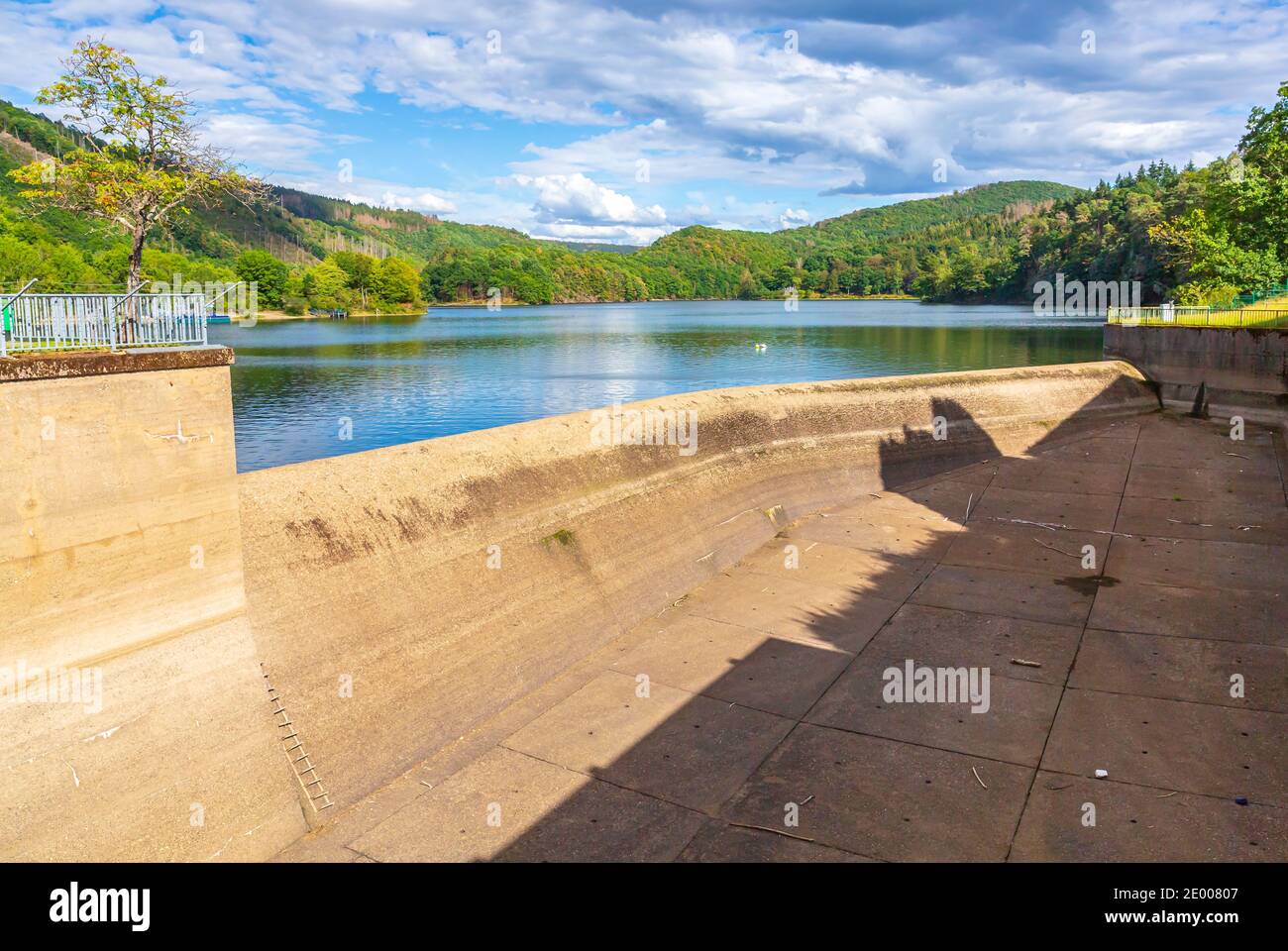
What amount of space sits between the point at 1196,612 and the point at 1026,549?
11.8ft

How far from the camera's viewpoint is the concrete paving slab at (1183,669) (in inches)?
431

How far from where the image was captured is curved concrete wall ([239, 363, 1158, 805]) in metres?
10.3

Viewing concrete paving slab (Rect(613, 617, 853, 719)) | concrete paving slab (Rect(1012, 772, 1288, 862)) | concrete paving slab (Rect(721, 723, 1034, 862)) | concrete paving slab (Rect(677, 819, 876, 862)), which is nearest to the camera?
concrete paving slab (Rect(1012, 772, 1288, 862))

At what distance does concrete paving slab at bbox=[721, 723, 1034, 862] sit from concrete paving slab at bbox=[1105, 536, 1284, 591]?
7.31m

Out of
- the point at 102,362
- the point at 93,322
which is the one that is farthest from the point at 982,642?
the point at 93,322

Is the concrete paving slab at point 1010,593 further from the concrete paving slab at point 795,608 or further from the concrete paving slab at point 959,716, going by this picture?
the concrete paving slab at point 959,716

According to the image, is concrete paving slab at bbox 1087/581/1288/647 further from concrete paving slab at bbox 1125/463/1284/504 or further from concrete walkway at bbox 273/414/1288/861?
concrete paving slab at bbox 1125/463/1284/504

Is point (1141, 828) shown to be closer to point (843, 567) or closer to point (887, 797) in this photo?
point (887, 797)

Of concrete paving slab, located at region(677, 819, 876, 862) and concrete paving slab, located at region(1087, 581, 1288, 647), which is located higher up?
concrete paving slab, located at region(1087, 581, 1288, 647)

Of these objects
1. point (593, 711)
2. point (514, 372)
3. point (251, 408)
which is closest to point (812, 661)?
point (593, 711)

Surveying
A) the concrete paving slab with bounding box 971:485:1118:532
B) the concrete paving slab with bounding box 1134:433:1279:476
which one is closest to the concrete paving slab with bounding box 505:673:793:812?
the concrete paving slab with bounding box 971:485:1118:532

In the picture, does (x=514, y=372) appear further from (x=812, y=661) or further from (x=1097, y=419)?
(x=812, y=661)

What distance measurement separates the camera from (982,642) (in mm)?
12789

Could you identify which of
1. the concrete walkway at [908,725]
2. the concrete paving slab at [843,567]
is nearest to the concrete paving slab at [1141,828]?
the concrete walkway at [908,725]
